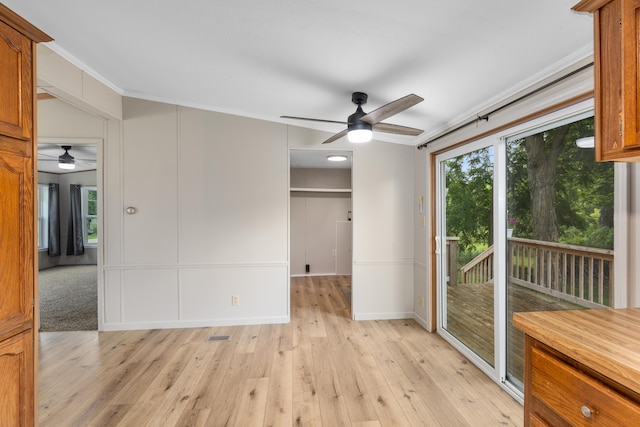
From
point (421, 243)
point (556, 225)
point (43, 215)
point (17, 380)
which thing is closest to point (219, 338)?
point (17, 380)

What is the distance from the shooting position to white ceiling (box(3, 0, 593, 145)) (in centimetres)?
148

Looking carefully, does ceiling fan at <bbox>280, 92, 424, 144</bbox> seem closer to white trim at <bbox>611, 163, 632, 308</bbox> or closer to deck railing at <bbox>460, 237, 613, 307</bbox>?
white trim at <bbox>611, 163, 632, 308</bbox>

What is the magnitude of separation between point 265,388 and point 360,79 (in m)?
2.55

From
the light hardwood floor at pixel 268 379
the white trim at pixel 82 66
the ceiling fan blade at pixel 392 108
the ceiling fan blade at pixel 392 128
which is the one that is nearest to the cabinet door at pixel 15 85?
the white trim at pixel 82 66

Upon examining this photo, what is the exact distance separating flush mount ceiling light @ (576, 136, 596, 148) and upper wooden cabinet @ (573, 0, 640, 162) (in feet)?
2.53

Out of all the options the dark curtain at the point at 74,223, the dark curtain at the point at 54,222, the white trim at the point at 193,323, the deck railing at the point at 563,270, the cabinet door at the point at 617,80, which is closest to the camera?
the cabinet door at the point at 617,80

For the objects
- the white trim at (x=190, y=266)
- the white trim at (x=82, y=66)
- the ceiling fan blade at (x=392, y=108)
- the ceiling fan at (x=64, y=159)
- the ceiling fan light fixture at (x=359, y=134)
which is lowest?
the white trim at (x=190, y=266)

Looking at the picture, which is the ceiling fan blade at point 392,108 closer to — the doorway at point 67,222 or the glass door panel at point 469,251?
the glass door panel at point 469,251

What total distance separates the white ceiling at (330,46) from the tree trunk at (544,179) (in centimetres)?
41

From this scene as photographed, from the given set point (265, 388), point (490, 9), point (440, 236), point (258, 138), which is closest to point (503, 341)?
point (440, 236)

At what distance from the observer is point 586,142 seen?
5.55 feet

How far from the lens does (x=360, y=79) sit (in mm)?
2258

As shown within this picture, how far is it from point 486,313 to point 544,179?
1272 mm

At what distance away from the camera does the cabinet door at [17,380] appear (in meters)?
1.34
